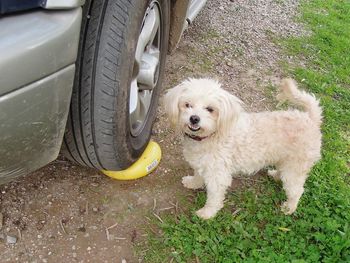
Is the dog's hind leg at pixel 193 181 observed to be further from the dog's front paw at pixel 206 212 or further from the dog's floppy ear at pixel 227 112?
the dog's floppy ear at pixel 227 112

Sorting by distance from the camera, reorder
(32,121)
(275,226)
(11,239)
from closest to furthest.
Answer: (32,121) < (11,239) < (275,226)

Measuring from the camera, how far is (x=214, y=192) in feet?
8.95

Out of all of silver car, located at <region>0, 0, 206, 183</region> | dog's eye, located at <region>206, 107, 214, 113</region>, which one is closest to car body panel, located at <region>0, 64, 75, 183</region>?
silver car, located at <region>0, 0, 206, 183</region>

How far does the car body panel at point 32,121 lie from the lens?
158 centimetres

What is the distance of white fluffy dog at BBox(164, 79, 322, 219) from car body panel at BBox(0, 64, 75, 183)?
33.9 inches

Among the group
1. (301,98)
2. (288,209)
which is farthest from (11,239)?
(301,98)

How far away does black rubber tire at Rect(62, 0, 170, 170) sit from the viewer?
6.28 ft

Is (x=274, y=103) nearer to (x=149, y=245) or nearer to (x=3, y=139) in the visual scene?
(x=149, y=245)

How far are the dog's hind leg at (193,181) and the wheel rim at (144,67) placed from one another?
→ 0.48 metres

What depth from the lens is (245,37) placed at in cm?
481

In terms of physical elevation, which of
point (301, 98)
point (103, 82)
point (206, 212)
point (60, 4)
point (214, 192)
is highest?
point (60, 4)

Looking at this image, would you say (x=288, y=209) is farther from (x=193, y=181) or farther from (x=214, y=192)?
(x=193, y=181)

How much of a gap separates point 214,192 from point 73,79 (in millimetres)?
1326

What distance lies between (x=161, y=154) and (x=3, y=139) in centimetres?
159
